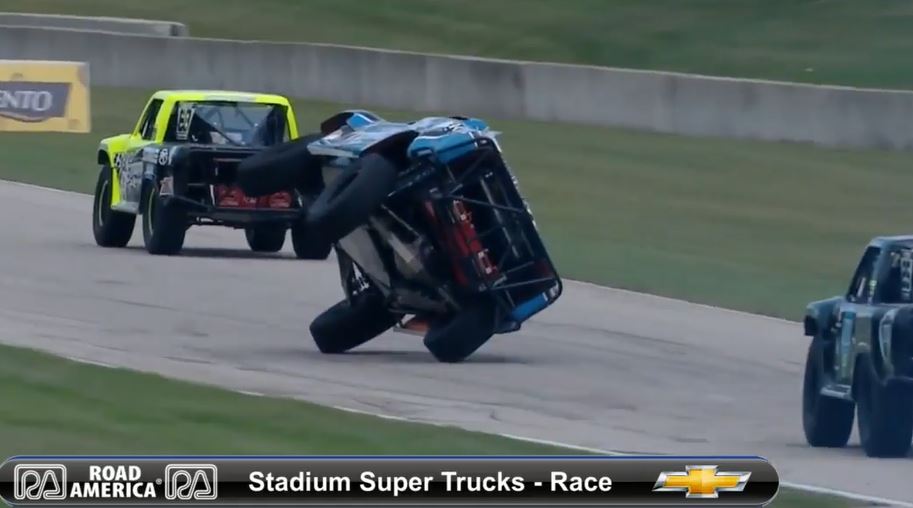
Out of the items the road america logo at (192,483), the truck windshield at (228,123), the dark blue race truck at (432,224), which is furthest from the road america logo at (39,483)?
the truck windshield at (228,123)

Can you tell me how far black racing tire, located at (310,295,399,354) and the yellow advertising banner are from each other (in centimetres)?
1976

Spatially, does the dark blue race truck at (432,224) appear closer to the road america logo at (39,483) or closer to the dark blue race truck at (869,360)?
the dark blue race truck at (869,360)

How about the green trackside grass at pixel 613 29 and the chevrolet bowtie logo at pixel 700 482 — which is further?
the green trackside grass at pixel 613 29

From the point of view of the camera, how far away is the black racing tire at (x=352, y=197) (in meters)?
15.0

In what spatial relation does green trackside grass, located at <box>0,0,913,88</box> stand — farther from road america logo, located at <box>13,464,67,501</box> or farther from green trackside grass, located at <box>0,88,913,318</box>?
road america logo, located at <box>13,464,67,501</box>

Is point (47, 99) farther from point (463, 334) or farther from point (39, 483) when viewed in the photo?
point (39, 483)

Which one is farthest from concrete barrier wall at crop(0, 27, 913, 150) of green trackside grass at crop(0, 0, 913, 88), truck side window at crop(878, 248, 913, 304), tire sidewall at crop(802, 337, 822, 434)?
truck side window at crop(878, 248, 913, 304)

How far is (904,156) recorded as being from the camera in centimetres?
3369

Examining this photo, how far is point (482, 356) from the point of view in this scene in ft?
54.6

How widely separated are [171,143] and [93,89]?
21.7 meters

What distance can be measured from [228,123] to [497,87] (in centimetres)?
1566

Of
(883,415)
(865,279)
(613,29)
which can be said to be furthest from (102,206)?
(613,29)

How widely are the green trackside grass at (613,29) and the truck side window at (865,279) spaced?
28489mm

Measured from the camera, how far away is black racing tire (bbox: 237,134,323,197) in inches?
629
